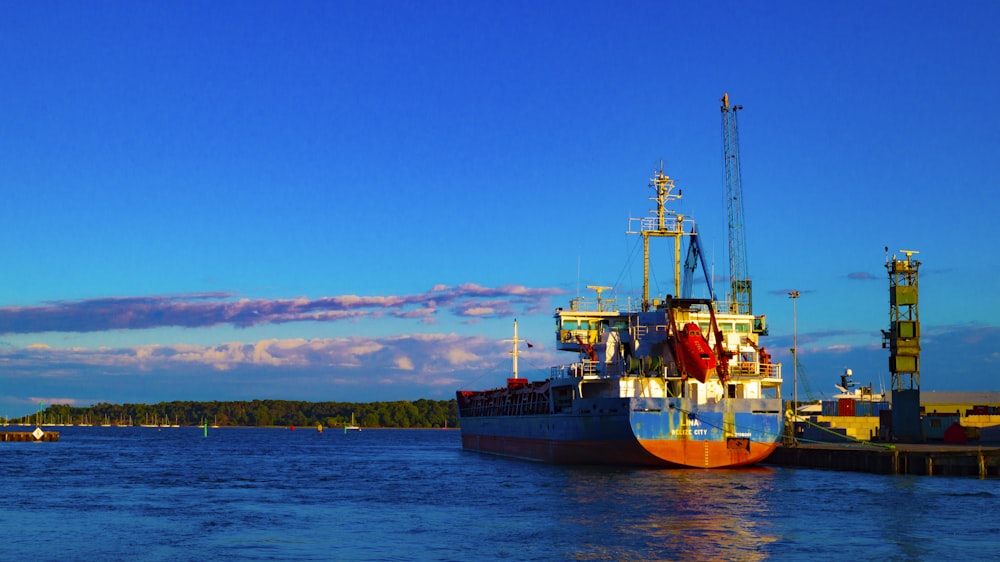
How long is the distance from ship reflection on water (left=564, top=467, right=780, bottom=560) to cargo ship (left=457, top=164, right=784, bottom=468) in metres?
1.62

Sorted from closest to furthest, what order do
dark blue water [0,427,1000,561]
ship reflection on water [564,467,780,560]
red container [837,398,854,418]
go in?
ship reflection on water [564,467,780,560] < dark blue water [0,427,1000,561] < red container [837,398,854,418]

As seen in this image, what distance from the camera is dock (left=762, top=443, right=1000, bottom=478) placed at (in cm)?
5550

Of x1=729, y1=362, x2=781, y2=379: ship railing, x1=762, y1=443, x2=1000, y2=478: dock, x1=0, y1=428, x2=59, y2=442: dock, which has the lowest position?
x1=0, y1=428, x2=59, y2=442: dock

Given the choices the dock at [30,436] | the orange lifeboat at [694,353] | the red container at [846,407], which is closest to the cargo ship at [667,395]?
the orange lifeboat at [694,353]

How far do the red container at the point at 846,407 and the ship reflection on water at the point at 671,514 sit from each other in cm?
5345

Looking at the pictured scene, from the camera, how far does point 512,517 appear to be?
41406 millimetres

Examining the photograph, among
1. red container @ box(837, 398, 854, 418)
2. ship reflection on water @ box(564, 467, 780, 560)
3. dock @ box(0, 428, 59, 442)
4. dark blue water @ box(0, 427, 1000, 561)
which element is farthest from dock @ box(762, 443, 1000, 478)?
dock @ box(0, 428, 59, 442)

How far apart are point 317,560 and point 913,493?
28918 millimetres

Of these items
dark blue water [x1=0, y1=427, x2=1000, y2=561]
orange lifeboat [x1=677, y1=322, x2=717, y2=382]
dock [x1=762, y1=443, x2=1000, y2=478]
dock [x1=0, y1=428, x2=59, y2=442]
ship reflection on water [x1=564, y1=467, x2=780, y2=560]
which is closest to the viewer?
ship reflection on water [x1=564, y1=467, x2=780, y2=560]

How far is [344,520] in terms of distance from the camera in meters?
41.2

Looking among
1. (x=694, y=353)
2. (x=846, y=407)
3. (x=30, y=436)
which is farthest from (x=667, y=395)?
(x=30, y=436)

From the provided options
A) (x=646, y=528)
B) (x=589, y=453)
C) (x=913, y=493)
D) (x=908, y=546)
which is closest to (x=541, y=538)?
(x=646, y=528)

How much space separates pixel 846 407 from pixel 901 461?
53766 mm

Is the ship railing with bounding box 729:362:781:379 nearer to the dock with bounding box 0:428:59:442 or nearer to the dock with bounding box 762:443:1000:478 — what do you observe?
the dock with bounding box 762:443:1000:478
